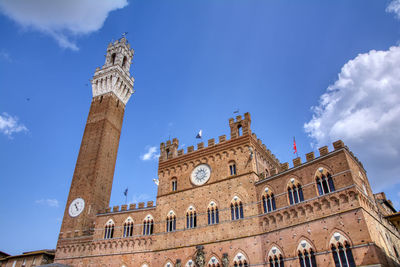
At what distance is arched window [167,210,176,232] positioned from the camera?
3027 centimetres

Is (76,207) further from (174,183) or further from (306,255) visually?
(306,255)

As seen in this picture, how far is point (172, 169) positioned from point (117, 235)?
862cm

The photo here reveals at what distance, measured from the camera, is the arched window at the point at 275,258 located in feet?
76.2

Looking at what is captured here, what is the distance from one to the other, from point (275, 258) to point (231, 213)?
550cm

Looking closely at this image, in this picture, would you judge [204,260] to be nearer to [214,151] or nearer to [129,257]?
[129,257]

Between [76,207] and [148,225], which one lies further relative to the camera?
[76,207]

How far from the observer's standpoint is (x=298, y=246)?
890 inches

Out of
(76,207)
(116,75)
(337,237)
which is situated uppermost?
(116,75)

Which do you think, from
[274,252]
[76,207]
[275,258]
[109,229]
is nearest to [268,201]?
[274,252]

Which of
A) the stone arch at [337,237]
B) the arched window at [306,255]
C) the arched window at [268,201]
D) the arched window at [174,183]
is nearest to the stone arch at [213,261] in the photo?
the arched window at [268,201]

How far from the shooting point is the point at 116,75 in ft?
152

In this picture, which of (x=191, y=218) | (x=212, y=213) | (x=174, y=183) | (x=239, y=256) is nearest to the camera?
(x=239, y=256)

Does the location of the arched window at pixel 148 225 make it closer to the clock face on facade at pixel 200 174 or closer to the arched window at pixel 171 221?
the arched window at pixel 171 221

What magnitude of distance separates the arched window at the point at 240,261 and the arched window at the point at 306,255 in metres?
4.51
